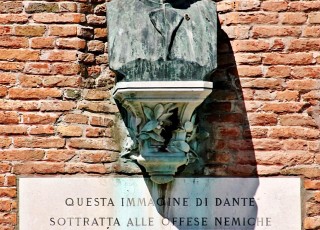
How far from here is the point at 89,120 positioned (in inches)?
314

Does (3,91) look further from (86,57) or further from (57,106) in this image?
(86,57)

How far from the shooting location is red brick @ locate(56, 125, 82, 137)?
793 centimetres

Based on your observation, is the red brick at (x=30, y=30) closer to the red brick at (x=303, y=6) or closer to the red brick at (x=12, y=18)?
the red brick at (x=12, y=18)

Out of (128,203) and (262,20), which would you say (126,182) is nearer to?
(128,203)

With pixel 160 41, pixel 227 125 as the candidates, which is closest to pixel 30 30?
pixel 160 41

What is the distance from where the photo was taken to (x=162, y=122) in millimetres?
7754

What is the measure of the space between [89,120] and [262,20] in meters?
1.25

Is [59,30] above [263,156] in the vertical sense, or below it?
above

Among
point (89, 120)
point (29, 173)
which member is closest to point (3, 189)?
point (29, 173)

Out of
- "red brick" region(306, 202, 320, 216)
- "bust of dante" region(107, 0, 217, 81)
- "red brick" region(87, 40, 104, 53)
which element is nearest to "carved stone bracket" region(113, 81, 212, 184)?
"bust of dante" region(107, 0, 217, 81)

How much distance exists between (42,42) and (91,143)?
2.28ft

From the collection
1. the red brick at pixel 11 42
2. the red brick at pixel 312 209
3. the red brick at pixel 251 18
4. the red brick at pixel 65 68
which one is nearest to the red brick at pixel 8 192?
the red brick at pixel 65 68

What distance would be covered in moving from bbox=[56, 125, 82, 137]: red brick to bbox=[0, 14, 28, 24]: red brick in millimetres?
702

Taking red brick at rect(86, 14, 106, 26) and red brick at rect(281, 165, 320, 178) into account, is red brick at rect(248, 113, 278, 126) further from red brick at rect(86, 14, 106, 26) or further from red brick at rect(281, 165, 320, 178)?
red brick at rect(86, 14, 106, 26)
